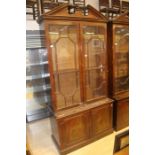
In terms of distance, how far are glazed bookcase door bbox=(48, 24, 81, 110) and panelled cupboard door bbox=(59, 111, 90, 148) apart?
0.21 m

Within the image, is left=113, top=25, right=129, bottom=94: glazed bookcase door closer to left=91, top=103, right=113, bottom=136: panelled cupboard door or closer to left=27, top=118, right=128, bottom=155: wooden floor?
left=91, top=103, right=113, bottom=136: panelled cupboard door

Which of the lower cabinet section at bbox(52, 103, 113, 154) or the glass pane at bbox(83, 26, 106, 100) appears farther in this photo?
the glass pane at bbox(83, 26, 106, 100)

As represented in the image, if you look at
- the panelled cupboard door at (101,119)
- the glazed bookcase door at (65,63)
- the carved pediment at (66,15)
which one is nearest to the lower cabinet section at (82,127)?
the panelled cupboard door at (101,119)

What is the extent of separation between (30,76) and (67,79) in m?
1.27

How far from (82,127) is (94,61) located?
3.67 feet

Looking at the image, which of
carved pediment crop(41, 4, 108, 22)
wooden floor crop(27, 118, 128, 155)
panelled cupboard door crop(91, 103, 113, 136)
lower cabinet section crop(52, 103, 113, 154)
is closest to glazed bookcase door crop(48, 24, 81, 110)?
carved pediment crop(41, 4, 108, 22)

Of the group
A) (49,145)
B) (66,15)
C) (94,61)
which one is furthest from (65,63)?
(49,145)

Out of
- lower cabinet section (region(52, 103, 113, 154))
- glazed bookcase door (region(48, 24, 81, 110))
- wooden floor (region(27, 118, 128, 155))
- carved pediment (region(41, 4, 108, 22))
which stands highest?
carved pediment (region(41, 4, 108, 22))

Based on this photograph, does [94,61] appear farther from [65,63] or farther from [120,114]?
[120,114]

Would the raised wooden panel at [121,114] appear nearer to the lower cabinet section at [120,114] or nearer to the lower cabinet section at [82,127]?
the lower cabinet section at [120,114]

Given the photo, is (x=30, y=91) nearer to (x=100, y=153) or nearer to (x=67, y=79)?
(x=67, y=79)

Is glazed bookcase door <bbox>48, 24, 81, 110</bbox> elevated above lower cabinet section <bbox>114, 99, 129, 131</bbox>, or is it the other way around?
glazed bookcase door <bbox>48, 24, 81, 110</bbox>

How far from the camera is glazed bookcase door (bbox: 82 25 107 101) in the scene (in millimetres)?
2434
